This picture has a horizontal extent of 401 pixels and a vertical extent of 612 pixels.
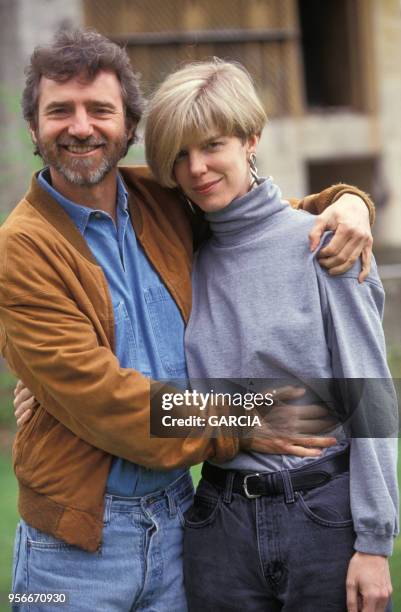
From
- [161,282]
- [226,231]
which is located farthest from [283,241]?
[161,282]

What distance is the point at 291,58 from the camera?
9258 millimetres

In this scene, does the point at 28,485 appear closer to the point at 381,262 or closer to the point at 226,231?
the point at 226,231

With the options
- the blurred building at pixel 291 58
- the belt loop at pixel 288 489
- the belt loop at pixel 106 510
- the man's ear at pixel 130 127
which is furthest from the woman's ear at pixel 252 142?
the blurred building at pixel 291 58

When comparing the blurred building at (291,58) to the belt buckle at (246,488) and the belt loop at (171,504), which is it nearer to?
the belt loop at (171,504)

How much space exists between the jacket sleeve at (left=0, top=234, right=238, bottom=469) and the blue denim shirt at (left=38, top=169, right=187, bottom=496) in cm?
13

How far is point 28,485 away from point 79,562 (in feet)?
0.83

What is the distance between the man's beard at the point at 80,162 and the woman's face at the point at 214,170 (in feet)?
0.65

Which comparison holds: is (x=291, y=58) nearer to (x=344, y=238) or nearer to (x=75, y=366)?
(x=344, y=238)

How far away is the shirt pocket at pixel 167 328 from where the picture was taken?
8.76ft

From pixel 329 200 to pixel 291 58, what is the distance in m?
6.76

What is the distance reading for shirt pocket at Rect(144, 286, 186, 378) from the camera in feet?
8.76

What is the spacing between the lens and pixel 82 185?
2.66m

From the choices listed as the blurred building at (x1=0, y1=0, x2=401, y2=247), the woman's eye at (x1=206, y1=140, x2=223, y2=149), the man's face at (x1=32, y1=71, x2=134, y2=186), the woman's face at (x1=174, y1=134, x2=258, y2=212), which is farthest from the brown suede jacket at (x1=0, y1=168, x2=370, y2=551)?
the blurred building at (x1=0, y1=0, x2=401, y2=247)

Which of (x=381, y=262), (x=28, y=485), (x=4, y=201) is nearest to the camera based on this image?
(x=28, y=485)
